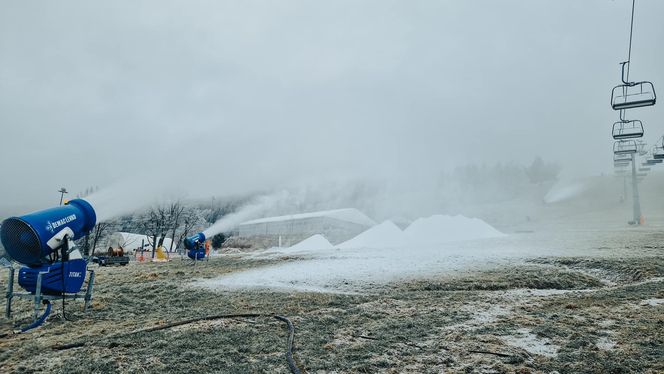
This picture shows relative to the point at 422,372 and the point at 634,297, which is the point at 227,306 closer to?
the point at 422,372

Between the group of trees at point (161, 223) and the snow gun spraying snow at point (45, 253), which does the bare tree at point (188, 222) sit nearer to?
the group of trees at point (161, 223)

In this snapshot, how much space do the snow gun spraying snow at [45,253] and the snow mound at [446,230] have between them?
24.5 metres

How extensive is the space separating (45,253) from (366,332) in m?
6.18

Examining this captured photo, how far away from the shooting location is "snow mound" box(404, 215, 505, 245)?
100ft

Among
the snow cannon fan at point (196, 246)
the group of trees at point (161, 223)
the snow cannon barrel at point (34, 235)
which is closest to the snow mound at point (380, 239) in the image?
the snow cannon fan at point (196, 246)

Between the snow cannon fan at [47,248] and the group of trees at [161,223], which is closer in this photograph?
the snow cannon fan at [47,248]

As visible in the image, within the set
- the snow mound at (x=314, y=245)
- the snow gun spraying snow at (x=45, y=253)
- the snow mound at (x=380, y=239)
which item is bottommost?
the snow mound at (x=314, y=245)

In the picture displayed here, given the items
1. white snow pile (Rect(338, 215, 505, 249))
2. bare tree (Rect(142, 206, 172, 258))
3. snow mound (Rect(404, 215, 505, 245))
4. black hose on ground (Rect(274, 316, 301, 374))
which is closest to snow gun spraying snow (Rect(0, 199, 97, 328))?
black hose on ground (Rect(274, 316, 301, 374))

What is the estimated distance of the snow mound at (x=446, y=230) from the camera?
30516 millimetres

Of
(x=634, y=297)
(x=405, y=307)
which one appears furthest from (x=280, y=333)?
(x=634, y=297)

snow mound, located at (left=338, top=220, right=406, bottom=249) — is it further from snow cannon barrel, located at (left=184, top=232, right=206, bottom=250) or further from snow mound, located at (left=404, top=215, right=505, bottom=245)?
snow cannon barrel, located at (left=184, top=232, right=206, bottom=250)

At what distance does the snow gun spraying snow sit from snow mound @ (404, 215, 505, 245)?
2454 centimetres

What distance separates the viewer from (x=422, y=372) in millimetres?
4527

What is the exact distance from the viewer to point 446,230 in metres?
32.0
